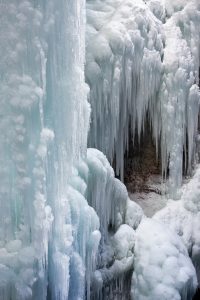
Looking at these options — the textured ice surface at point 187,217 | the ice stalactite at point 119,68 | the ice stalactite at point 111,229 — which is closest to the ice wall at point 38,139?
the ice stalactite at point 111,229

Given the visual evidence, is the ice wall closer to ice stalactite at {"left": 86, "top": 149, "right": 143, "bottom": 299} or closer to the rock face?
ice stalactite at {"left": 86, "top": 149, "right": 143, "bottom": 299}

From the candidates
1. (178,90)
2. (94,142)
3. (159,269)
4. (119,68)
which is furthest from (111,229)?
(178,90)

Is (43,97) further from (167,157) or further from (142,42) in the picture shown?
(167,157)

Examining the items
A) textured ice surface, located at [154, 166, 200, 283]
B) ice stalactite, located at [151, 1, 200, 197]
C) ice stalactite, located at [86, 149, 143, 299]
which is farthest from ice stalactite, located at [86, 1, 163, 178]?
textured ice surface, located at [154, 166, 200, 283]

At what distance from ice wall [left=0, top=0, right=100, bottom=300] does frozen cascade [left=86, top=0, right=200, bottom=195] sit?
1.26 metres

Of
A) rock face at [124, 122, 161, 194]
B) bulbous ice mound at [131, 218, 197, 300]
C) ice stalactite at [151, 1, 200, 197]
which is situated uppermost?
ice stalactite at [151, 1, 200, 197]

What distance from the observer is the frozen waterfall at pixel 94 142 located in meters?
3.04

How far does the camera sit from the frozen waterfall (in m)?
3.04

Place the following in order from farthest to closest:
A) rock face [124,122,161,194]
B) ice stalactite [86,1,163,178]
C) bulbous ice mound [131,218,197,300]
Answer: rock face [124,122,161,194]
ice stalactite [86,1,163,178]
bulbous ice mound [131,218,197,300]

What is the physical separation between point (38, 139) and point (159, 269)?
81.1 inches

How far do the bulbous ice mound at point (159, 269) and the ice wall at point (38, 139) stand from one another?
1.22 metres

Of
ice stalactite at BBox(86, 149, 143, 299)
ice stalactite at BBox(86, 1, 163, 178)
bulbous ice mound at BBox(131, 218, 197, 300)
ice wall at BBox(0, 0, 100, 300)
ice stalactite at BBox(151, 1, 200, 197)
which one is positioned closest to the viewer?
ice wall at BBox(0, 0, 100, 300)

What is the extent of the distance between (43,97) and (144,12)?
250cm

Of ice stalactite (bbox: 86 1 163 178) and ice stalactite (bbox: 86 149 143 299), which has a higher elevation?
ice stalactite (bbox: 86 1 163 178)
